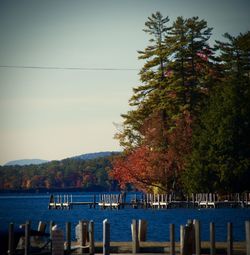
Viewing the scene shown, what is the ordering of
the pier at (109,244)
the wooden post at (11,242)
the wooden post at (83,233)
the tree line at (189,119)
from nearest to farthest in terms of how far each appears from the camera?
the pier at (109,244) < the wooden post at (11,242) < the wooden post at (83,233) < the tree line at (189,119)

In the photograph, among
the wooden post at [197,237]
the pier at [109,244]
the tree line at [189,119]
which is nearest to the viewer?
the wooden post at [197,237]

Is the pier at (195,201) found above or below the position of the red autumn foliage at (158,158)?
below

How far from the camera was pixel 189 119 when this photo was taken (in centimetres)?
9612

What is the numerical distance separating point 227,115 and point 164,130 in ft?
31.4

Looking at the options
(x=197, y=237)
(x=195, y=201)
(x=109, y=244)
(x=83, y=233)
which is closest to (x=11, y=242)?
(x=109, y=244)

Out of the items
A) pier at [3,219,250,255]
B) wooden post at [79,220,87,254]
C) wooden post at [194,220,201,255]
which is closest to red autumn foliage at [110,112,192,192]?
pier at [3,219,250,255]

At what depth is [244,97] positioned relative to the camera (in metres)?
92.1

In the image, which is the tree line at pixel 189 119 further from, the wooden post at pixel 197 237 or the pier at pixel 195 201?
the wooden post at pixel 197 237

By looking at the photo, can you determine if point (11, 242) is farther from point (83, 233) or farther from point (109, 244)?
point (83, 233)

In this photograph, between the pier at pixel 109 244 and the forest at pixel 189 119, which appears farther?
the forest at pixel 189 119

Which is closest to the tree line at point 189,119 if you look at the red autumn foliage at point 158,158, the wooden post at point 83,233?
the red autumn foliage at point 158,158

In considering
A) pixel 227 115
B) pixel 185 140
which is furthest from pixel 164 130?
pixel 227 115

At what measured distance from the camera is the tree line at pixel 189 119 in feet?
297

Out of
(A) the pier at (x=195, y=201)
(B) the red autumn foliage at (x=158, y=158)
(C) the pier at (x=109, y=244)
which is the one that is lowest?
(C) the pier at (x=109, y=244)
